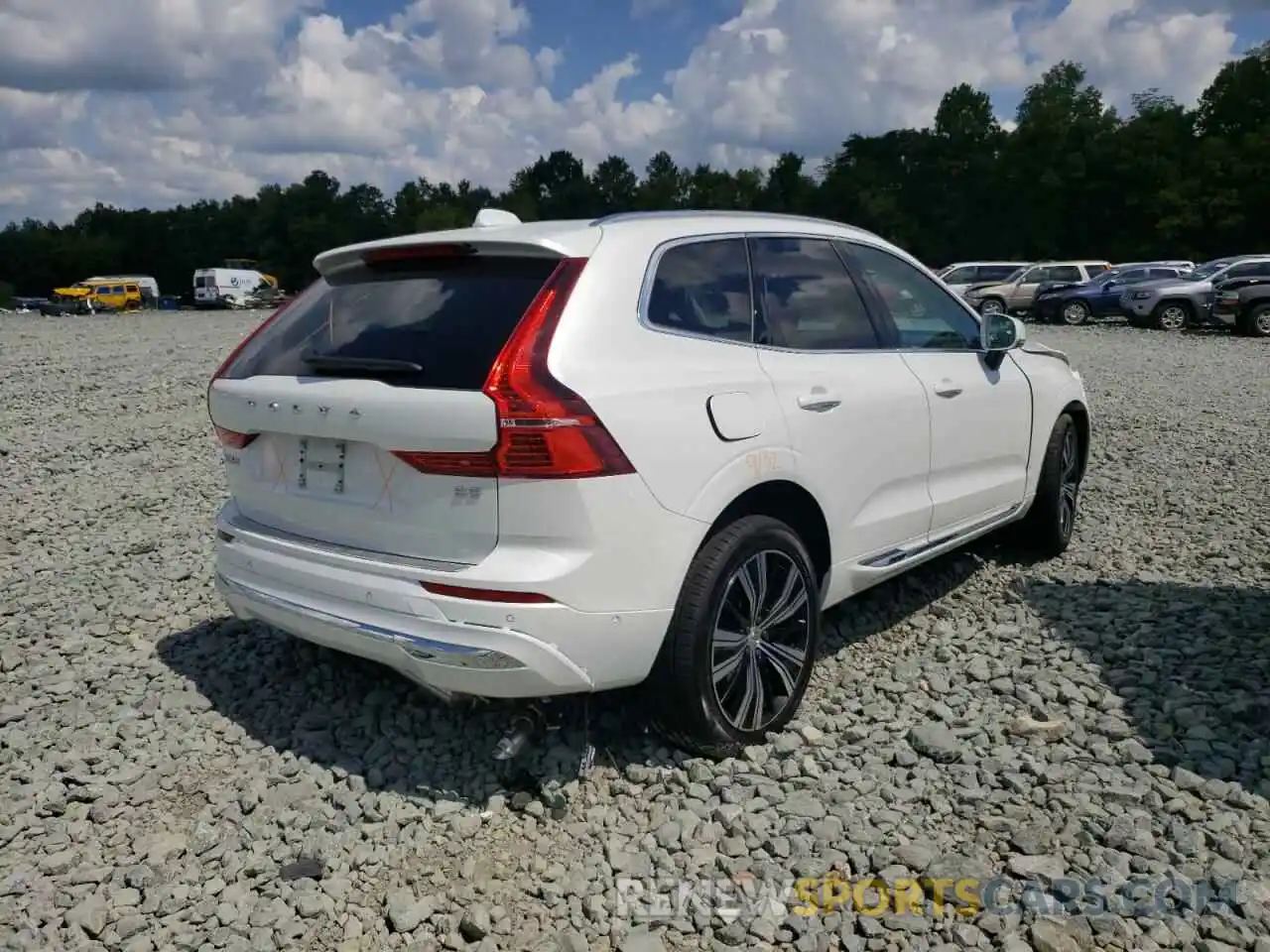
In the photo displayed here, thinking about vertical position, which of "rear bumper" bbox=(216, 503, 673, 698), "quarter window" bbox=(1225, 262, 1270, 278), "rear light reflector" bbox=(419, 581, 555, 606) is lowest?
"rear bumper" bbox=(216, 503, 673, 698)

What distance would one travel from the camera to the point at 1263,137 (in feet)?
190

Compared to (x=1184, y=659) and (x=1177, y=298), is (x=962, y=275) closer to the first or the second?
(x=1177, y=298)

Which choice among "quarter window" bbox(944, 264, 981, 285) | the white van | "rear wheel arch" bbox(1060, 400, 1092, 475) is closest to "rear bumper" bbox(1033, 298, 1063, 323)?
"quarter window" bbox(944, 264, 981, 285)

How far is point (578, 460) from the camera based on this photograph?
10.00 feet

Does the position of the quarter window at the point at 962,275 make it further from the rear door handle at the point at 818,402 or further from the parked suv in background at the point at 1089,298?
the rear door handle at the point at 818,402

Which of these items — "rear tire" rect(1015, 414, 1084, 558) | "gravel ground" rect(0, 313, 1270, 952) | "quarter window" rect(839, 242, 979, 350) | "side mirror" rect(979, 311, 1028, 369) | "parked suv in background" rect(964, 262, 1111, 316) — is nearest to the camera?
"gravel ground" rect(0, 313, 1270, 952)

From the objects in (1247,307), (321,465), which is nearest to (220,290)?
(1247,307)

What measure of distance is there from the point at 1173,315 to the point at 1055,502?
75.4 ft

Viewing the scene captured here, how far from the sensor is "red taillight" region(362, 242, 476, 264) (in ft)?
11.3

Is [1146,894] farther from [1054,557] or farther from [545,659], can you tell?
[1054,557]

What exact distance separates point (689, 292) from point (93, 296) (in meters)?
63.0

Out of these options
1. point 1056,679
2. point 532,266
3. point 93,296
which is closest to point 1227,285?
point 1056,679

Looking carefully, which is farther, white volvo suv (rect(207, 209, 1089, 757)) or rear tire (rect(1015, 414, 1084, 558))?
rear tire (rect(1015, 414, 1084, 558))

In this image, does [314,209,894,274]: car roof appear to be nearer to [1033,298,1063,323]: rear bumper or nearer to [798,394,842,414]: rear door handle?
[798,394,842,414]: rear door handle
